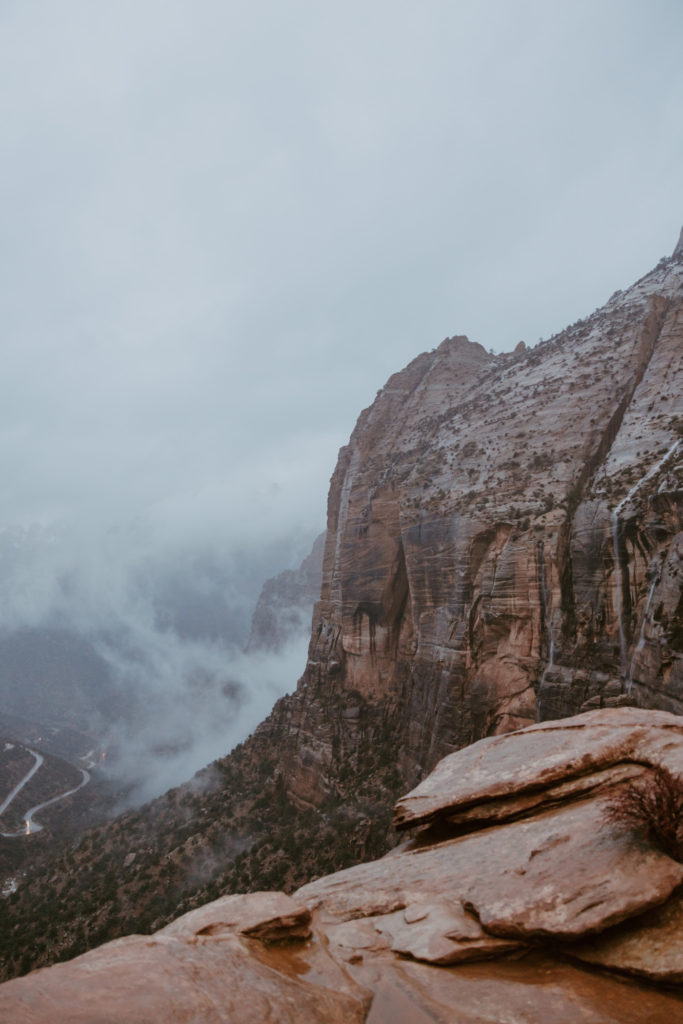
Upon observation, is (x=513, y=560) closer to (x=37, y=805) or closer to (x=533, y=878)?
(x=533, y=878)

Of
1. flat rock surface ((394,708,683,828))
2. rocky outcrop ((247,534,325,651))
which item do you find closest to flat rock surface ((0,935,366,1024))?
flat rock surface ((394,708,683,828))

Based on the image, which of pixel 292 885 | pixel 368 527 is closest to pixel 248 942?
pixel 292 885

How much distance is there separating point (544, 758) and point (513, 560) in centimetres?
2200

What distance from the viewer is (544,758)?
452 inches

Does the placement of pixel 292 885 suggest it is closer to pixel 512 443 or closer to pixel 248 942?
pixel 248 942

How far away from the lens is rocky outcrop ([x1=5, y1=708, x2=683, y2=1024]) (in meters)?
6.41

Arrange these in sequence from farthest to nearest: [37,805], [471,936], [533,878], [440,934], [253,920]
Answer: [37,805], [253,920], [533,878], [440,934], [471,936]

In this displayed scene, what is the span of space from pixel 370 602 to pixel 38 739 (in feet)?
507

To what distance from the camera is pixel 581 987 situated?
7074mm

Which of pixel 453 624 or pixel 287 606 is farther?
pixel 287 606

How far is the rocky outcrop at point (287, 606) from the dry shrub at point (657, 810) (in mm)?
130109

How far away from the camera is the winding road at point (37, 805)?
2906 inches

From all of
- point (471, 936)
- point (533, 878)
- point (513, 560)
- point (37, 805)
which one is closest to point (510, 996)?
point (471, 936)

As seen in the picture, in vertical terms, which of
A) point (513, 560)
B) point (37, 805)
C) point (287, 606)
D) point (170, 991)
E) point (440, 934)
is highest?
point (513, 560)
